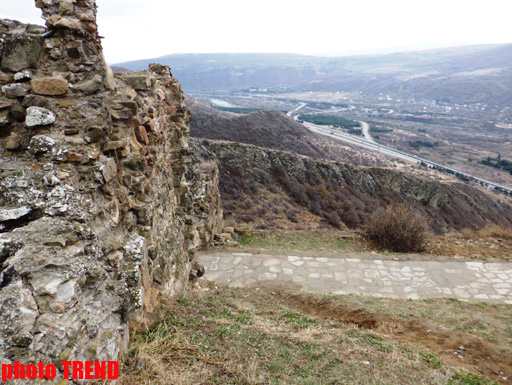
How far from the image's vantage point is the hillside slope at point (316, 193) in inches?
617

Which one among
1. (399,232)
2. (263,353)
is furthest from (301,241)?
(263,353)

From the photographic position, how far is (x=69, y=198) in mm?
2543

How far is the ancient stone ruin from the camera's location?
6.89ft

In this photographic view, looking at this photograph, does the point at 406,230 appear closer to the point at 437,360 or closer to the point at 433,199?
the point at 437,360

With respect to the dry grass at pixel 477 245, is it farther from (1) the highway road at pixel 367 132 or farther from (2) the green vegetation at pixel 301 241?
(1) the highway road at pixel 367 132

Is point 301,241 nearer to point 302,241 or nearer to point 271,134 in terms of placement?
point 302,241

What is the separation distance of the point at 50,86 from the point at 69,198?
96cm

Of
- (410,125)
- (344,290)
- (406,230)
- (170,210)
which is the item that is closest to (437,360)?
(344,290)

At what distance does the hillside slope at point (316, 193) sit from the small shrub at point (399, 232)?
14.3 ft

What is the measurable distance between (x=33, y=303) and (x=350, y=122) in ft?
258

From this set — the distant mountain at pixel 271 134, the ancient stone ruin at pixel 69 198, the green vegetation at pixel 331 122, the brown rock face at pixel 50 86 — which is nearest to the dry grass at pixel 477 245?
the ancient stone ruin at pixel 69 198

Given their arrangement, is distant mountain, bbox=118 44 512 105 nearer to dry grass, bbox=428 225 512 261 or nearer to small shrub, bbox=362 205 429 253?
dry grass, bbox=428 225 512 261

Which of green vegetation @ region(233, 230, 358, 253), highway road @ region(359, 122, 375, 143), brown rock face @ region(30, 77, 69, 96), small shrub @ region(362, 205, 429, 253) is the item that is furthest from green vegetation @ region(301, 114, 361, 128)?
brown rock face @ region(30, 77, 69, 96)

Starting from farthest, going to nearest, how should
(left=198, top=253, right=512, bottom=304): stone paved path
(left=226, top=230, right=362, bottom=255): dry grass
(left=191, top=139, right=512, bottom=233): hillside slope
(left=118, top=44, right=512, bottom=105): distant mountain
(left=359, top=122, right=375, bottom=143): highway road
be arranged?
(left=118, top=44, right=512, bottom=105): distant mountain, (left=359, top=122, right=375, bottom=143): highway road, (left=191, top=139, right=512, bottom=233): hillside slope, (left=226, top=230, right=362, bottom=255): dry grass, (left=198, top=253, right=512, bottom=304): stone paved path
